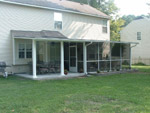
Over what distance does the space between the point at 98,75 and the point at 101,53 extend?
219 centimetres

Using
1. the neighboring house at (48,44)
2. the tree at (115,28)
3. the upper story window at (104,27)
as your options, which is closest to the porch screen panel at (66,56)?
the neighboring house at (48,44)

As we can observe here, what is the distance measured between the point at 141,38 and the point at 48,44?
673 inches

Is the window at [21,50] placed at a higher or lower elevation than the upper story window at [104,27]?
lower

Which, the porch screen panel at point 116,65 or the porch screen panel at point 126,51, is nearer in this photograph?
the porch screen panel at point 116,65

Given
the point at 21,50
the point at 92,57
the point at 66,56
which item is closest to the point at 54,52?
the point at 66,56

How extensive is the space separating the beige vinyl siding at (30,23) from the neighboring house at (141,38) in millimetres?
11725

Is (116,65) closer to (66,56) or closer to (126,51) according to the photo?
(126,51)

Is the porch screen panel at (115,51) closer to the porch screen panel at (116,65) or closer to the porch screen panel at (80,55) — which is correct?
the porch screen panel at (116,65)

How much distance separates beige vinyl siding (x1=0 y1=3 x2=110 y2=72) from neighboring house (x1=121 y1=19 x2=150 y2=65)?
38.5 ft

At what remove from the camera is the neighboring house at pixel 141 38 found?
26.7 meters

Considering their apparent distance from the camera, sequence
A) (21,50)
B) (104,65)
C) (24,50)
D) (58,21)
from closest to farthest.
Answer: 1. (21,50)
2. (24,50)
3. (104,65)
4. (58,21)

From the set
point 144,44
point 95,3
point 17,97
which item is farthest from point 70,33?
point 95,3

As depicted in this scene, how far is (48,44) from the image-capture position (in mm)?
15539

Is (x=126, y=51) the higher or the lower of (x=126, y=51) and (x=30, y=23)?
the lower
